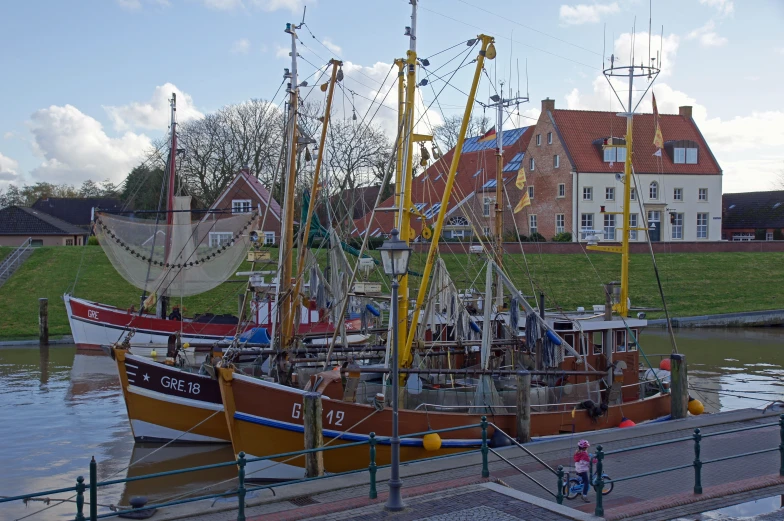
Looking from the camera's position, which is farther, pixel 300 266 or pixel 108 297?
pixel 108 297

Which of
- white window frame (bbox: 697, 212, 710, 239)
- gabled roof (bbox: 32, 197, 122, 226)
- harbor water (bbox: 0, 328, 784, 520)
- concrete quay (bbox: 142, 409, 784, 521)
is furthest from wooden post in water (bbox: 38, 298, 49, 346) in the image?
gabled roof (bbox: 32, 197, 122, 226)

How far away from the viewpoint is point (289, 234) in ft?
68.6

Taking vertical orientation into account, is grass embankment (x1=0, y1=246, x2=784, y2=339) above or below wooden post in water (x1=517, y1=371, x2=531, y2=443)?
above

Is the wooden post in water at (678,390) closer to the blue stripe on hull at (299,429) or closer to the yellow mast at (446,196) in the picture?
the yellow mast at (446,196)

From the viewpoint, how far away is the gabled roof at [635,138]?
6188 centimetres

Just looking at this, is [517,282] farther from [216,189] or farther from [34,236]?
[34,236]

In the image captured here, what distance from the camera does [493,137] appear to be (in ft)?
99.0

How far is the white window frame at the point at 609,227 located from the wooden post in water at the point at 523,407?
45128 mm

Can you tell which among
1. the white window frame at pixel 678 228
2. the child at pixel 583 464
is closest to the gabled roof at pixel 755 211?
the white window frame at pixel 678 228

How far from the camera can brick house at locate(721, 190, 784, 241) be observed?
238 ft

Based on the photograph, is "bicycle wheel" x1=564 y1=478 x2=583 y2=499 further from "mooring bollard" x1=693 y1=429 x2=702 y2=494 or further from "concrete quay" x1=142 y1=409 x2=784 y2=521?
"mooring bollard" x1=693 y1=429 x2=702 y2=494

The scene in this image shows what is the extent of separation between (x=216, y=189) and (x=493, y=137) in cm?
4339

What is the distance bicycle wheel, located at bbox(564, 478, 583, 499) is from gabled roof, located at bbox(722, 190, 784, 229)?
67.1m

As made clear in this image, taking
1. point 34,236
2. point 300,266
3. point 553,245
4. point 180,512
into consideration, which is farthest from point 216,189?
point 180,512
